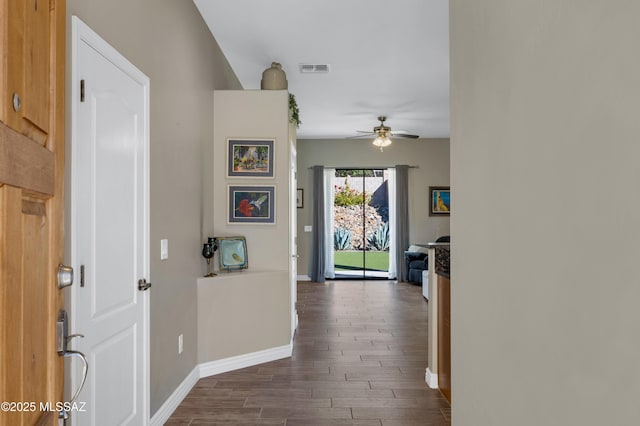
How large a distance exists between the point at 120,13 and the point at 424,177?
779cm

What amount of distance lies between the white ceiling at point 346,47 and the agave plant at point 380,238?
3.22 meters

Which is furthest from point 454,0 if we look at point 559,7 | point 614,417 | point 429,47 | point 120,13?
point 429,47

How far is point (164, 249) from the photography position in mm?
2895

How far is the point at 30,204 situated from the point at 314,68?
444 cm

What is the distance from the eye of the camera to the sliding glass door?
9.48 metres

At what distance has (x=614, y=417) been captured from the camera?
71 centimetres

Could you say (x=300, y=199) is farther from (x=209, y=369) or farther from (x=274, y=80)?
(x=209, y=369)

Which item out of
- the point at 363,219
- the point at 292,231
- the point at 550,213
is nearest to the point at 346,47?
the point at 292,231

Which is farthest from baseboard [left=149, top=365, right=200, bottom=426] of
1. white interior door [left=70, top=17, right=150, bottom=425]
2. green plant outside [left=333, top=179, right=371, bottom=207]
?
green plant outside [left=333, top=179, right=371, bottom=207]

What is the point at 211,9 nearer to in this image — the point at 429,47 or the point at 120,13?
the point at 120,13

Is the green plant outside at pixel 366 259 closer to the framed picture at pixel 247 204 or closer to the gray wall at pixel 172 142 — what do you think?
the framed picture at pixel 247 204

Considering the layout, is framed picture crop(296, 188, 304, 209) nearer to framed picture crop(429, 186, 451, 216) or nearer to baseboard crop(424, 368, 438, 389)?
framed picture crop(429, 186, 451, 216)

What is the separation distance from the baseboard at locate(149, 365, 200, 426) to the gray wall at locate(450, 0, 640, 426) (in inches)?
80.6

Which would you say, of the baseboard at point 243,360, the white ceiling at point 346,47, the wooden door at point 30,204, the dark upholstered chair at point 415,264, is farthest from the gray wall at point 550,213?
the dark upholstered chair at point 415,264
